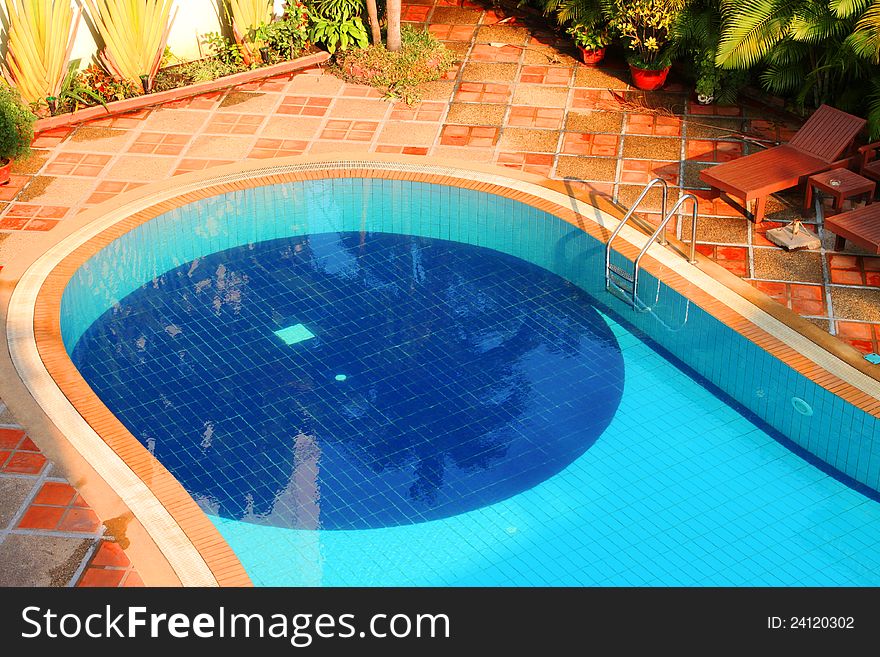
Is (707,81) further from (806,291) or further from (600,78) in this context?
(806,291)

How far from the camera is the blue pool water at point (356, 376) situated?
352 inches

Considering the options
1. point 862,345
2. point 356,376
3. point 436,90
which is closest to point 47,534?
point 356,376

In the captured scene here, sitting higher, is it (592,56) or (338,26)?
(338,26)

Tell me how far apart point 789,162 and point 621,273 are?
2290 millimetres

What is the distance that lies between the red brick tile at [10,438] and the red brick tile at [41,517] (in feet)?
2.62

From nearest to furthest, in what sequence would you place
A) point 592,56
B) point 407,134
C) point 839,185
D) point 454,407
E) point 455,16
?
point 454,407 < point 839,185 < point 407,134 < point 592,56 < point 455,16

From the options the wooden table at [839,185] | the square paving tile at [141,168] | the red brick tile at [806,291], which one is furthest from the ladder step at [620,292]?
the square paving tile at [141,168]

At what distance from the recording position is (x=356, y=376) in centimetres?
998

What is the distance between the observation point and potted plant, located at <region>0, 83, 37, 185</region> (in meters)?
12.0

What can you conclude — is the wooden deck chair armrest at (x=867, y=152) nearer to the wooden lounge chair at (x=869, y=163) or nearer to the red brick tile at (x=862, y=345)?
the wooden lounge chair at (x=869, y=163)

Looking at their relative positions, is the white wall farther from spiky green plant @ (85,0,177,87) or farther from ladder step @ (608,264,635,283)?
ladder step @ (608,264,635,283)

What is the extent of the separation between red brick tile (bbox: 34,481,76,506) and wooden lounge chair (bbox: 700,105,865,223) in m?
6.69

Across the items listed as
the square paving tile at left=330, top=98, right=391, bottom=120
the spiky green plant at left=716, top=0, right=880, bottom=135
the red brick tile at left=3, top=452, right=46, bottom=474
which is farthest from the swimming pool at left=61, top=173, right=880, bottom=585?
the spiky green plant at left=716, top=0, right=880, bottom=135
